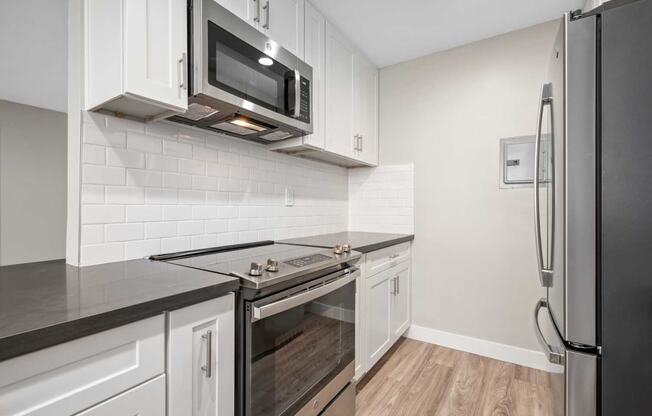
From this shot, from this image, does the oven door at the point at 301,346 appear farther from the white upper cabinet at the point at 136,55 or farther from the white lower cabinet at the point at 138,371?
the white upper cabinet at the point at 136,55

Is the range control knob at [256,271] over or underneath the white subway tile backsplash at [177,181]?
underneath

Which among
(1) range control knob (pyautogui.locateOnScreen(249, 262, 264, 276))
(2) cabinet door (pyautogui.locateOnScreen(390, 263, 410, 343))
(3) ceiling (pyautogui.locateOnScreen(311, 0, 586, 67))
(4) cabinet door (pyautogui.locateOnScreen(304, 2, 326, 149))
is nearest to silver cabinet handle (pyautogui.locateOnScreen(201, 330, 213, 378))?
(1) range control knob (pyautogui.locateOnScreen(249, 262, 264, 276))

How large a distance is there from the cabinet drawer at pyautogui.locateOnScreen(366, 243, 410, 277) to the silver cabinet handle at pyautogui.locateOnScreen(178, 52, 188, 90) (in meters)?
1.34

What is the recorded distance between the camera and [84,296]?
2.54ft

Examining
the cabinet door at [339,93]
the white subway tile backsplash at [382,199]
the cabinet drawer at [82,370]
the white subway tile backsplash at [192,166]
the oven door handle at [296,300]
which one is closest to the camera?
the cabinet drawer at [82,370]

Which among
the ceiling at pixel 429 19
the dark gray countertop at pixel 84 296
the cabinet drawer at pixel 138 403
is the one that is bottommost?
the cabinet drawer at pixel 138 403

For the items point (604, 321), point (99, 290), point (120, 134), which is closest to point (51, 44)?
point (120, 134)

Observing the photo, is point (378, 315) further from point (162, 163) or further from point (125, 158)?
point (125, 158)

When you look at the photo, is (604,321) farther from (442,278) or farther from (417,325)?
(417,325)

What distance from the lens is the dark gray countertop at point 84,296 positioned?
0.58m

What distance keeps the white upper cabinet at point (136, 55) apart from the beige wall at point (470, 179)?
1991 mm

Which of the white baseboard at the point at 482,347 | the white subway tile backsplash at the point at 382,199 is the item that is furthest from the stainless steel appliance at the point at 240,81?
the white baseboard at the point at 482,347

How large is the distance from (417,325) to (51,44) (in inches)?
146

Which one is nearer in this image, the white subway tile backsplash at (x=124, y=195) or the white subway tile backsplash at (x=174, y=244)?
the white subway tile backsplash at (x=124, y=195)
